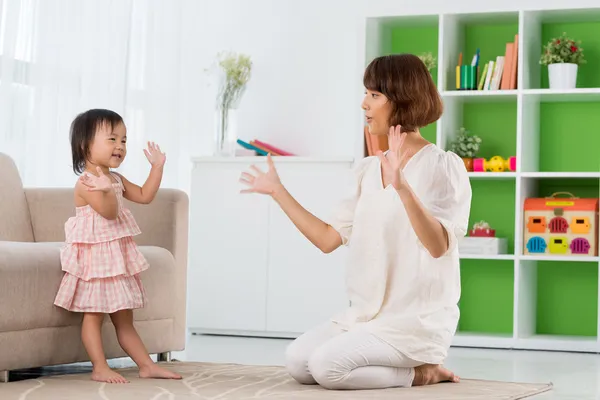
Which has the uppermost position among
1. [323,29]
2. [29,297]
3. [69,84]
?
[323,29]

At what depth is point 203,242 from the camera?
475 cm

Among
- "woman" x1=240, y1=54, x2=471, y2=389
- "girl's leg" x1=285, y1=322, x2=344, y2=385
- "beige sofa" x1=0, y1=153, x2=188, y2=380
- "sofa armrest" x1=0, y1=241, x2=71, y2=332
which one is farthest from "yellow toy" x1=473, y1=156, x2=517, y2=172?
"sofa armrest" x1=0, y1=241, x2=71, y2=332

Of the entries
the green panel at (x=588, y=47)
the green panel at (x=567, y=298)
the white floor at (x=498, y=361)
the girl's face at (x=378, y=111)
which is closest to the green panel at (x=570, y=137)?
the green panel at (x=588, y=47)

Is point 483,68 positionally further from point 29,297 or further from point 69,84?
point 29,297

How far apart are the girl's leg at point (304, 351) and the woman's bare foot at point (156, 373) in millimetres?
327

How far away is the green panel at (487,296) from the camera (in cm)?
475

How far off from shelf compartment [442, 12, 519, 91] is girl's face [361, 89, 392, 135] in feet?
6.00

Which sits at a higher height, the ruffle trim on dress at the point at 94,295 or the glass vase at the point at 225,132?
the glass vase at the point at 225,132

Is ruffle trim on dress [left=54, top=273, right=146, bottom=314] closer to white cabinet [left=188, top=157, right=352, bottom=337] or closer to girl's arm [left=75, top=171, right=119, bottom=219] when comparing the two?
girl's arm [left=75, top=171, right=119, bottom=219]

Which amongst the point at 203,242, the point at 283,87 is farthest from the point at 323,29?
the point at 203,242

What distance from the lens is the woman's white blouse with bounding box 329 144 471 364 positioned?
8.66ft

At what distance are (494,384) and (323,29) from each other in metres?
2.74

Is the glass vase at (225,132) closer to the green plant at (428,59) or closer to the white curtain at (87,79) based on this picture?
the white curtain at (87,79)

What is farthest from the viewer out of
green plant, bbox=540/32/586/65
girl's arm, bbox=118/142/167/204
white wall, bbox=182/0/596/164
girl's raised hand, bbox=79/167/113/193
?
white wall, bbox=182/0/596/164
